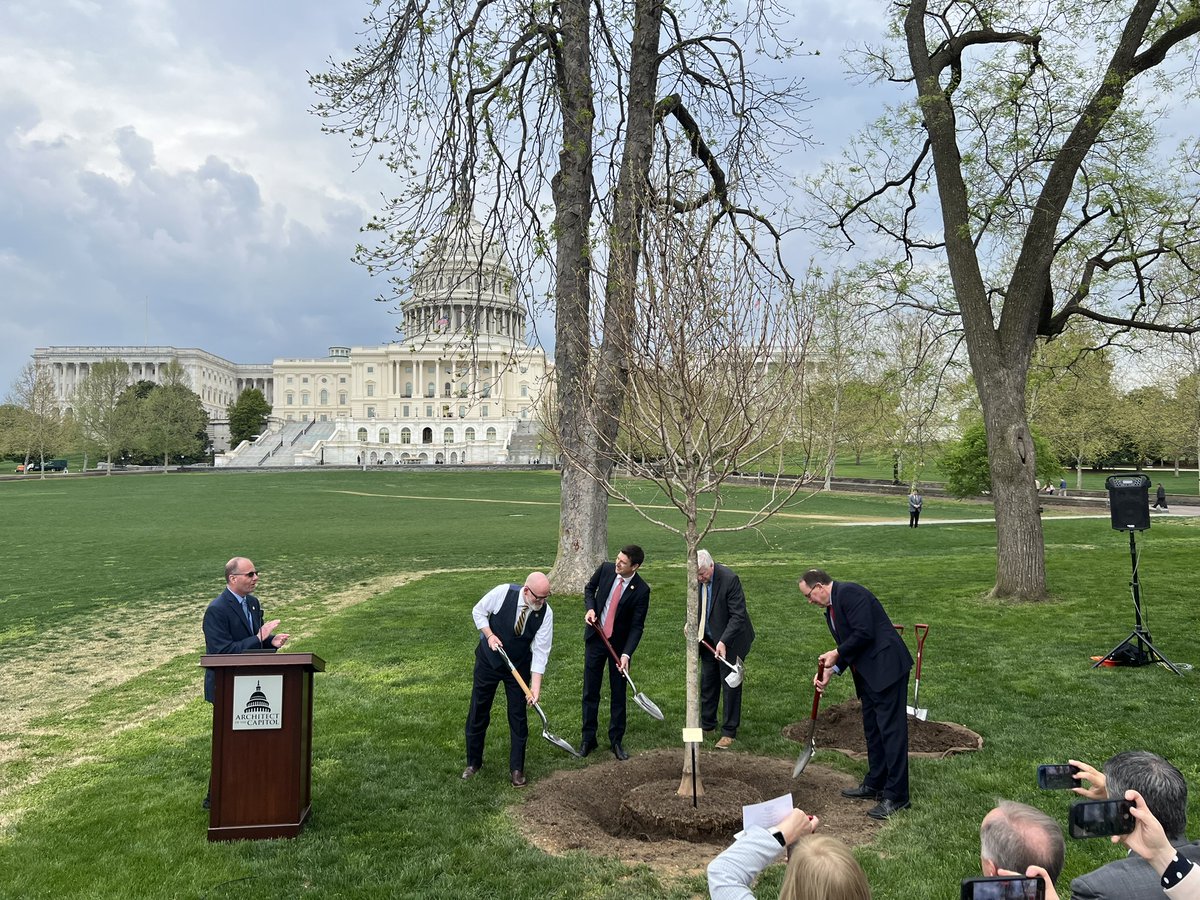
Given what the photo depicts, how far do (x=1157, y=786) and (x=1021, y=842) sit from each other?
59cm

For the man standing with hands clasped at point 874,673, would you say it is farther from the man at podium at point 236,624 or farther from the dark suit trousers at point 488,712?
the man at podium at point 236,624

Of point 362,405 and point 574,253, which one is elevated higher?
point 362,405

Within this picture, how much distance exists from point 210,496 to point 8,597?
39.6 m

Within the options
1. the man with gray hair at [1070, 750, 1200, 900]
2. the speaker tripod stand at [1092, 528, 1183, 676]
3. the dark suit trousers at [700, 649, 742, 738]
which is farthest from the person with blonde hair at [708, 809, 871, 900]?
the speaker tripod stand at [1092, 528, 1183, 676]

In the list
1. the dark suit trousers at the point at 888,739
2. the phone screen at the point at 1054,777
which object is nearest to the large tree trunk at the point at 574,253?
the dark suit trousers at the point at 888,739

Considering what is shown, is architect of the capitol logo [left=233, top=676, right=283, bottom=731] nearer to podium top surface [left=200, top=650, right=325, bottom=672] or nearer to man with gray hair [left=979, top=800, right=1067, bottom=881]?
podium top surface [left=200, top=650, right=325, bottom=672]

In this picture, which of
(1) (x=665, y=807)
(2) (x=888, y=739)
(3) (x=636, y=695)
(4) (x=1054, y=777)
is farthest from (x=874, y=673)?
(4) (x=1054, y=777)

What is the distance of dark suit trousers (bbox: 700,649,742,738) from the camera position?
28.0 feet

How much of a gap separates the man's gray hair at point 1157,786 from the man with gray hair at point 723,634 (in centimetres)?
508

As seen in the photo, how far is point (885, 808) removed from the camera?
654 centimetres

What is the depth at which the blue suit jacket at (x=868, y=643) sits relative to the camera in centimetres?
668

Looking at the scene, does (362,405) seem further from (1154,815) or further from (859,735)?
(1154,815)

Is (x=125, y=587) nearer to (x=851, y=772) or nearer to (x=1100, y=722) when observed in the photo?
(x=851, y=772)

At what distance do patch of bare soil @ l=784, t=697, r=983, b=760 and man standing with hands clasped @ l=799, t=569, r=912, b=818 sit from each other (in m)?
1.23
